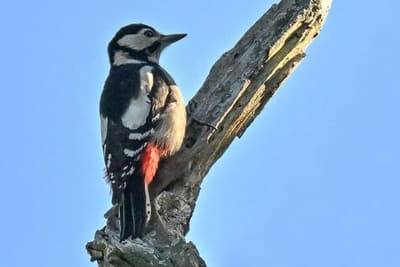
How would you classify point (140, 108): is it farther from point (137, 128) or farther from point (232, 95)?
point (232, 95)

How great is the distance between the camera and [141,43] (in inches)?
255

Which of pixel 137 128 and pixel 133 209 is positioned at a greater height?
pixel 137 128

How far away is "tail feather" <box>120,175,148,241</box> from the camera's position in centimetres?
468

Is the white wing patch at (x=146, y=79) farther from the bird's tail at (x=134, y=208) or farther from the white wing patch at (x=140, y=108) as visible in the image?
the bird's tail at (x=134, y=208)

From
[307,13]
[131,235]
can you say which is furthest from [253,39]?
[131,235]

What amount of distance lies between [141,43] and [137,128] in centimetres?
105

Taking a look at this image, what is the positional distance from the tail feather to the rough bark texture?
7 cm

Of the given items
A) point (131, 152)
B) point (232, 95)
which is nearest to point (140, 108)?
point (131, 152)

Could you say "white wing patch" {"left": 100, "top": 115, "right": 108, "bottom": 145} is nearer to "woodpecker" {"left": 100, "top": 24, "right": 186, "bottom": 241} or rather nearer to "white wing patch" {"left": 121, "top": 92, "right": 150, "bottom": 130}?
"woodpecker" {"left": 100, "top": 24, "right": 186, "bottom": 241}

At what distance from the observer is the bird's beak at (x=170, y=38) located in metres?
6.48

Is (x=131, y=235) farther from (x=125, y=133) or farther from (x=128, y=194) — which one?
(x=125, y=133)

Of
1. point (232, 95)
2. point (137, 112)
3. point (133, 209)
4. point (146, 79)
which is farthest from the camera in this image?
point (146, 79)

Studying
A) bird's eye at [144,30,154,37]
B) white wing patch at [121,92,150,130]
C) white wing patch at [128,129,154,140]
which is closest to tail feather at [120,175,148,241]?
white wing patch at [128,129,154,140]

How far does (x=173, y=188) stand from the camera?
5.26 meters
